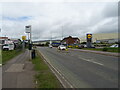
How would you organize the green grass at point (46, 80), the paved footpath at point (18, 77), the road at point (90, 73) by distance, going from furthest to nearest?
the road at point (90, 73)
the paved footpath at point (18, 77)
the green grass at point (46, 80)

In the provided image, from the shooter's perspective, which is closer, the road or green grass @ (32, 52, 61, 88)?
green grass @ (32, 52, 61, 88)

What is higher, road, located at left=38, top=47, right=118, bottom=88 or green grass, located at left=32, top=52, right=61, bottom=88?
green grass, located at left=32, top=52, right=61, bottom=88

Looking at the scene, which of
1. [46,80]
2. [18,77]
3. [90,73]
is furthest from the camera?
[90,73]

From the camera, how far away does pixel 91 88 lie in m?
5.51

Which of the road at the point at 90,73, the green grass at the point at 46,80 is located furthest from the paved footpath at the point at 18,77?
the road at the point at 90,73

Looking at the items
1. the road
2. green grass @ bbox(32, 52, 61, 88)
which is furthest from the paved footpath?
the road

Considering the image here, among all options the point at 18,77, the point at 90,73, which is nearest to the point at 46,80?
the point at 18,77

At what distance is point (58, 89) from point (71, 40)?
10158cm

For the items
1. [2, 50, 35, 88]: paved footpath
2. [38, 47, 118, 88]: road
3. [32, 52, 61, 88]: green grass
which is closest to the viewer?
[32, 52, 61, 88]: green grass

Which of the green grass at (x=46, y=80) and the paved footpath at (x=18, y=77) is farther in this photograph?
the paved footpath at (x=18, y=77)

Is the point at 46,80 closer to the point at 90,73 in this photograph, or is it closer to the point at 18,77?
the point at 18,77

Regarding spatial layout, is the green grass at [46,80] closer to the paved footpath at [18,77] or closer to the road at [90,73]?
the paved footpath at [18,77]

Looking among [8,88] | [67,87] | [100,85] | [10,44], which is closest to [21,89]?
[8,88]

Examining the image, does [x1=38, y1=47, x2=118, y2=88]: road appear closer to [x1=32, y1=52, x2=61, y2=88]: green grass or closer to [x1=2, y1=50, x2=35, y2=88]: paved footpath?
[x1=32, y1=52, x2=61, y2=88]: green grass
